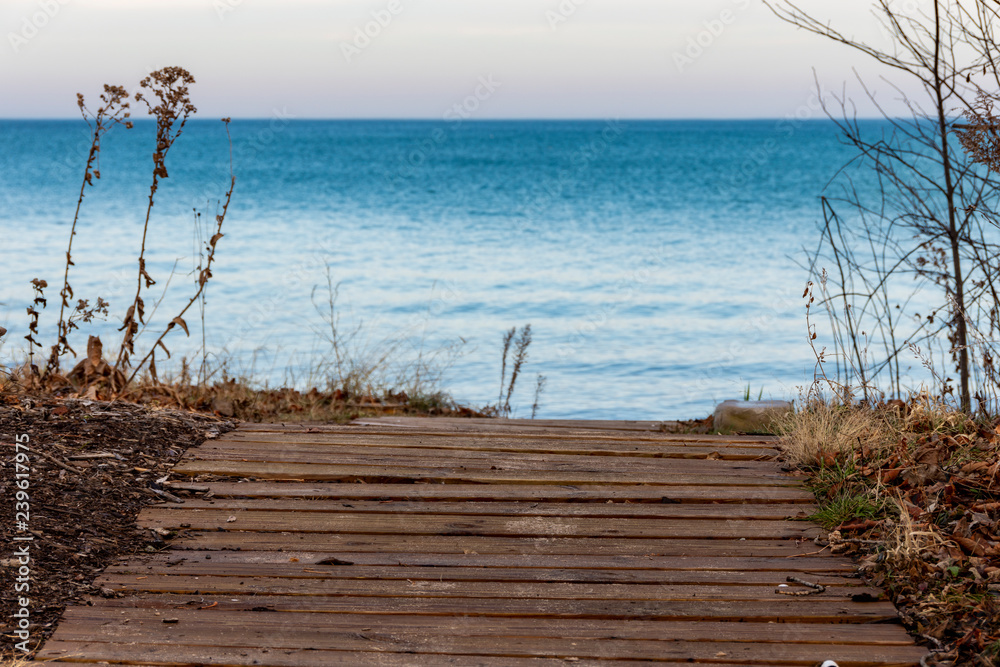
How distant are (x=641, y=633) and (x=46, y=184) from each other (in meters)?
40.0

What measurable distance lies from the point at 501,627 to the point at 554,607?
223mm

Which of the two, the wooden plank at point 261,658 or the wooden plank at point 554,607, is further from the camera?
the wooden plank at point 554,607

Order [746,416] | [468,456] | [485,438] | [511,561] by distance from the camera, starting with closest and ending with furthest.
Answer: [511,561], [468,456], [485,438], [746,416]

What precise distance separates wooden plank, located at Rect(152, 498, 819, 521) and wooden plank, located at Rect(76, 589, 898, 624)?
76 cm

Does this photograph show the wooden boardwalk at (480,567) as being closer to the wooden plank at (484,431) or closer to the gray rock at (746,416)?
the wooden plank at (484,431)

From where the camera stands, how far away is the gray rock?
5.27 meters

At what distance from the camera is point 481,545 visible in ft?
11.4

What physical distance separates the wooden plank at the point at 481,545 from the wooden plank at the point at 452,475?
0.62m

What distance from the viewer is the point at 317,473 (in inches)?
165

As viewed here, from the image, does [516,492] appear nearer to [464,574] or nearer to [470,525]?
[470,525]

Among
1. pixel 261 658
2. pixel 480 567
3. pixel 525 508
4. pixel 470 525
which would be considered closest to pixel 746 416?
pixel 525 508

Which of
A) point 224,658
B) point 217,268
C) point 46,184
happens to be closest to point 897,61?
point 224,658

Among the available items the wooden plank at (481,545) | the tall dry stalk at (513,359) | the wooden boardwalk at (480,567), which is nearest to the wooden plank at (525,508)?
the wooden boardwalk at (480,567)

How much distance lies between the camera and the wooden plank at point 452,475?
4152 mm
